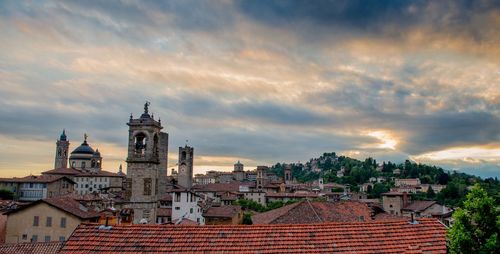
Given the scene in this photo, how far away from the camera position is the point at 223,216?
5506 centimetres

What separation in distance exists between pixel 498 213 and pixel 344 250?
4.72 metres

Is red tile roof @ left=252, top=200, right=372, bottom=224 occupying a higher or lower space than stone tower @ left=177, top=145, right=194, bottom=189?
lower

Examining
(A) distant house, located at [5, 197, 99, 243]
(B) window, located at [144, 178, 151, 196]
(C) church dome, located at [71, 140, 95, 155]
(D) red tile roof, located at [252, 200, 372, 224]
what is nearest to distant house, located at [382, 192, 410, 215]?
(D) red tile roof, located at [252, 200, 372, 224]

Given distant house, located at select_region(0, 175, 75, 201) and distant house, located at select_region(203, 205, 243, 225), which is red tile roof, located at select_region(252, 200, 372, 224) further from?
distant house, located at select_region(0, 175, 75, 201)

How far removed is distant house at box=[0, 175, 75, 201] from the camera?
7219 centimetres

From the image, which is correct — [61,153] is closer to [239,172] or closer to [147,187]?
[239,172]

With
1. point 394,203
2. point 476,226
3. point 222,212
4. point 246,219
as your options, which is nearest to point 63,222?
point 222,212

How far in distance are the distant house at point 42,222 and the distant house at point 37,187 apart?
3902cm

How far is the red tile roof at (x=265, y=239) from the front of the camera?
39.5 feet

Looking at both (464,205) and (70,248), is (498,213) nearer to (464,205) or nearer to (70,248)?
(464,205)

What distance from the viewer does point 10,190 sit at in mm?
75125

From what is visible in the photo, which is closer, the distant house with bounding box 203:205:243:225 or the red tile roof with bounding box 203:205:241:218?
the distant house with bounding box 203:205:243:225

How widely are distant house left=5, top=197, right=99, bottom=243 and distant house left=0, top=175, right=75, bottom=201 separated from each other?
39023mm

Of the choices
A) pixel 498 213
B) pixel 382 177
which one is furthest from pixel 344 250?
pixel 382 177
